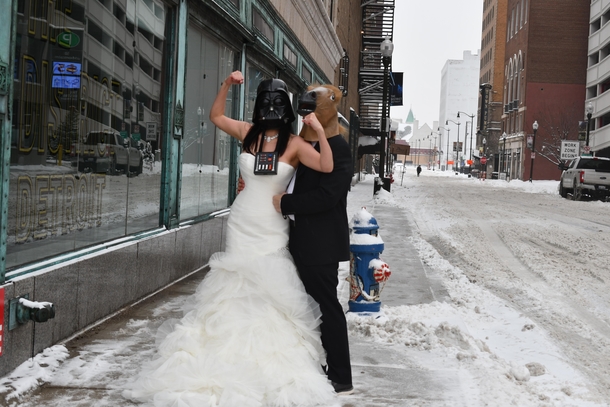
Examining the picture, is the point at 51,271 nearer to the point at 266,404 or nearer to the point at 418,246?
the point at 266,404

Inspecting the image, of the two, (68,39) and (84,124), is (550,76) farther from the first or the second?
(68,39)

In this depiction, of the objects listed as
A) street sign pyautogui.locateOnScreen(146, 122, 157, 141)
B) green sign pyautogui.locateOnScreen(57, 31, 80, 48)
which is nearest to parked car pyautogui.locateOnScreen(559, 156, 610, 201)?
street sign pyautogui.locateOnScreen(146, 122, 157, 141)

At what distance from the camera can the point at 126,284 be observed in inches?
281

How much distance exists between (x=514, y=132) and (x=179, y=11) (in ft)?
275

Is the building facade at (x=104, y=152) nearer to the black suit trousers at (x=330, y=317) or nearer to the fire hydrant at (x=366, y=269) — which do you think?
the black suit trousers at (x=330, y=317)

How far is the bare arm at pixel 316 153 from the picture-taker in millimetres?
4512

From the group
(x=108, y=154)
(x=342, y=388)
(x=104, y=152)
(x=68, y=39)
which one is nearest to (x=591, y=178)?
(x=108, y=154)

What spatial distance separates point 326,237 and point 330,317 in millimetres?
522

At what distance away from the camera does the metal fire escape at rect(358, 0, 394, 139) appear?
4878 cm

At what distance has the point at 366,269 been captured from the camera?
265 inches

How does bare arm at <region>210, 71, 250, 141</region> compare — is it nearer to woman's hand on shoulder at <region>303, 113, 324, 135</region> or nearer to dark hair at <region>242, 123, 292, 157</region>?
dark hair at <region>242, 123, 292, 157</region>

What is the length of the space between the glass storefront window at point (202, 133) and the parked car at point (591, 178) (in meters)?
25.0

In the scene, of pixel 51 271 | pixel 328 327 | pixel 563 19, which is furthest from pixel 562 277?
pixel 563 19

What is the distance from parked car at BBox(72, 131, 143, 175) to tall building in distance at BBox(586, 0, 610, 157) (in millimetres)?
60319
